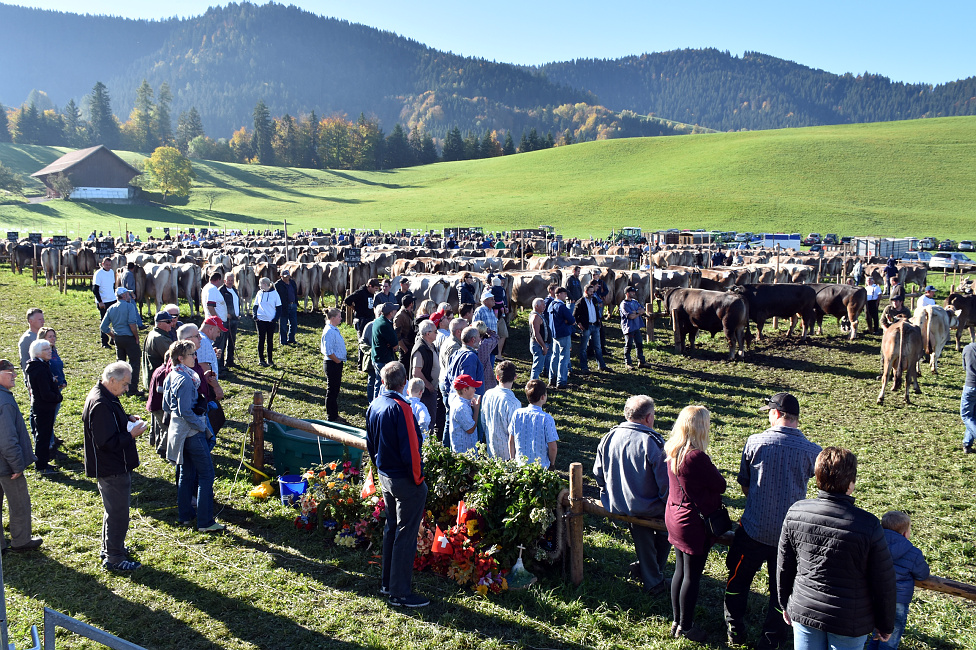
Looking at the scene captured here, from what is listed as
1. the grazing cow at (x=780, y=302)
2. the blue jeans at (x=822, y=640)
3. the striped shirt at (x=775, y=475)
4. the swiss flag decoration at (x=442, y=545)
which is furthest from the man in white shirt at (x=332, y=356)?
the grazing cow at (x=780, y=302)

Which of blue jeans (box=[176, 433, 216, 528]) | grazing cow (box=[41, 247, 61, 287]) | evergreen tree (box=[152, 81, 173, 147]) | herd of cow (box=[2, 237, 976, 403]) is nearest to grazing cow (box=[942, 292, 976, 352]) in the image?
herd of cow (box=[2, 237, 976, 403])

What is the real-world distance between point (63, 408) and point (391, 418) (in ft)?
28.2

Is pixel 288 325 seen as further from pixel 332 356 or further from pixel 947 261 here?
pixel 947 261

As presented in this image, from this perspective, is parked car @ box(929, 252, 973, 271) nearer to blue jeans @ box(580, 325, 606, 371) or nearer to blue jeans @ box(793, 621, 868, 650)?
blue jeans @ box(580, 325, 606, 371)

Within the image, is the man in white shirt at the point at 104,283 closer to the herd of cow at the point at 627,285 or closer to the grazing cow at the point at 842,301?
the herd of cow at the point at 627,285

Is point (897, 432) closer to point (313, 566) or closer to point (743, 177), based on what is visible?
point (313, 566)

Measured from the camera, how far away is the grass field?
17.6 ft

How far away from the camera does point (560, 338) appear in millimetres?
13477

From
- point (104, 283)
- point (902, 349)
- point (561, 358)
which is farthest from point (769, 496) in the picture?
point (104, 283)

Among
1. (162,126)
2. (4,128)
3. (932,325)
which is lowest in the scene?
(932,325)

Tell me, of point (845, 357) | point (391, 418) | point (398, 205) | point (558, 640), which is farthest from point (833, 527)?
point (398, 205)

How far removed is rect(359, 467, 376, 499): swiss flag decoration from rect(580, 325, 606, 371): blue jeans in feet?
27.1

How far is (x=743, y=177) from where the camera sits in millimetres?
79938

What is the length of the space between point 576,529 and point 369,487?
2194 mm
